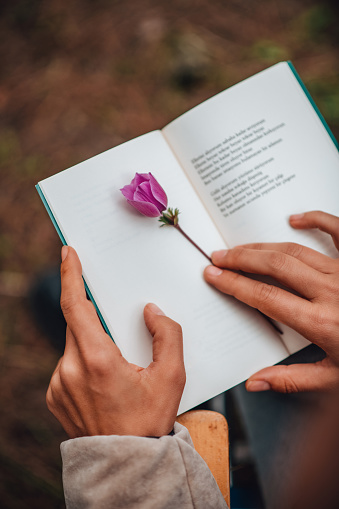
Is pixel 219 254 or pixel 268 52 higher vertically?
pixel 268 52

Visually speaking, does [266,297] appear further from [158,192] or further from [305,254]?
[158,192]

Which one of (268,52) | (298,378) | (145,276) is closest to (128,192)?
(145,276)

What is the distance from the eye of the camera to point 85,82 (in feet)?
5.41

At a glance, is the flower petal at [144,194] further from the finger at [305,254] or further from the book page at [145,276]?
the finger at [305,254]

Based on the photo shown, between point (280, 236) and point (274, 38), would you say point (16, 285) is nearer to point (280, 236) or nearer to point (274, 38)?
point (280, 236)

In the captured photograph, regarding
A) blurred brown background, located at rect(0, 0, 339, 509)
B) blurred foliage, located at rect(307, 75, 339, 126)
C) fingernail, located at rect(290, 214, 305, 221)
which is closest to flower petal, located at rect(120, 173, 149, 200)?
fingernail, located at rect(290, 214, 305, 221)

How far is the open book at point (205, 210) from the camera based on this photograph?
0.87m

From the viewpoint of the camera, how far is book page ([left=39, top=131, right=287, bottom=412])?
0.87m

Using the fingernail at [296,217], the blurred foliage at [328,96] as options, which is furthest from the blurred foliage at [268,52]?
the fingernail at [296,217]

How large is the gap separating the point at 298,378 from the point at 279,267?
0.83 feet

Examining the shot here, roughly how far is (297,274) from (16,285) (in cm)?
117

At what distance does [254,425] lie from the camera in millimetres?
1030

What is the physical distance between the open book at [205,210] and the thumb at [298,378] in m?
0.03

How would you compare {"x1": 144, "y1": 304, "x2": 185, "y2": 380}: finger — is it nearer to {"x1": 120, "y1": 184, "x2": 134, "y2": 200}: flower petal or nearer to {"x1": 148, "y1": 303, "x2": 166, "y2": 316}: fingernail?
{"x1": 148, "y1": 303, "x2": 166, "y2": 316}: fingernail
